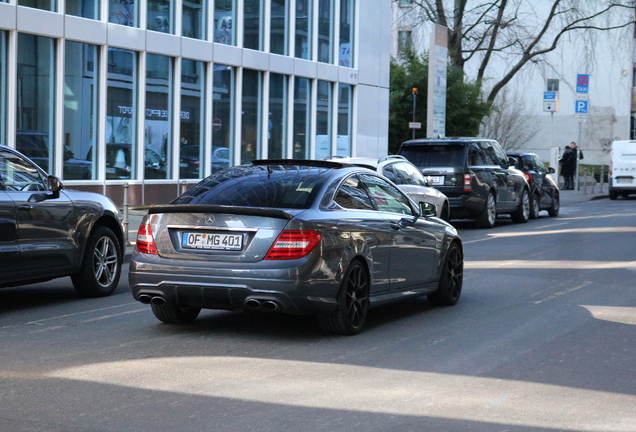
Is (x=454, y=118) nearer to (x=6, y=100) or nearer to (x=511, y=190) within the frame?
(x=511, y=190)

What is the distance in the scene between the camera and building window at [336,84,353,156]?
33938mm

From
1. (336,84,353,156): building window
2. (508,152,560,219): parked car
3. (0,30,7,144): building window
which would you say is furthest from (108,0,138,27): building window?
(336,84,353,156): building window

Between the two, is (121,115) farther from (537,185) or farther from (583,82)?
(583,82)

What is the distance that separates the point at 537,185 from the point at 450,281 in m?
16.3

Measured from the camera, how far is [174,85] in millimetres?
26859

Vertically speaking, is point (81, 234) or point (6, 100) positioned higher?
point (6, 100)

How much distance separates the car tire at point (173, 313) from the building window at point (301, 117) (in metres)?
22.5

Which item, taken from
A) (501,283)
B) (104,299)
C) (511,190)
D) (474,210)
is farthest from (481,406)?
(511,190)

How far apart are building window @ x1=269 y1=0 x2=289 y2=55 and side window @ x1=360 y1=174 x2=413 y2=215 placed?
2084 centimetres

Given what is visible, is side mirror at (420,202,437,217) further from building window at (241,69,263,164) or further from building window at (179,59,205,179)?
building window at (241,69,263,164)

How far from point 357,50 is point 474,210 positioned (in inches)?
527

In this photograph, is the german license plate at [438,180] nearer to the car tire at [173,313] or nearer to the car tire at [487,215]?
the car tire at [487,215]

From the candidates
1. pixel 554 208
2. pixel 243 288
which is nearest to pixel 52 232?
pixel 243 288

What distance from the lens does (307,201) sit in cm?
850
